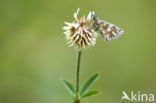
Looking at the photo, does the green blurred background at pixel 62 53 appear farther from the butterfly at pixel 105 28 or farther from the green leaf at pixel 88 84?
the butterfly at pixel 105 28

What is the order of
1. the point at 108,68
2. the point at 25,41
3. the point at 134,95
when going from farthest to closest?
the point at 25,41, the point at 108,68, the point at 134,95

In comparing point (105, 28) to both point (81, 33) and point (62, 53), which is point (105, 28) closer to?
point (81, 33)

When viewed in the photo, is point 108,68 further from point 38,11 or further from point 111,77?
point 38,11

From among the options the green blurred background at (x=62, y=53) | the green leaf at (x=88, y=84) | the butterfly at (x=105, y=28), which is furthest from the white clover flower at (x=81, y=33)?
the green blurred background at (x=62, y=53)

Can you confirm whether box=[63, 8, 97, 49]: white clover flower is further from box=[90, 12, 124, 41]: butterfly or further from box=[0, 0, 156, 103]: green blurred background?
box=[0, 0, 156, 103]: green blurred background

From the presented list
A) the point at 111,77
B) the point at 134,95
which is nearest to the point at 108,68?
the point at 111,77

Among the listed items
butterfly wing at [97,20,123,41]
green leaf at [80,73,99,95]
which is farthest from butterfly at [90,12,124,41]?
green leaf at [80,73,99,95]

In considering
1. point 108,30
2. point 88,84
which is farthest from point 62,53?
point 108,30

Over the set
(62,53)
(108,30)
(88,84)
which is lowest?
(88,84)
